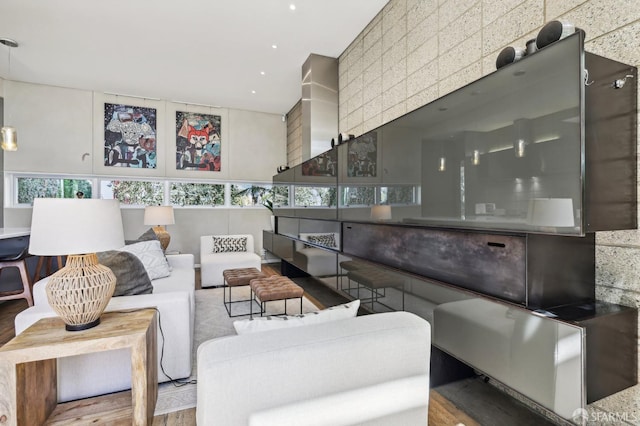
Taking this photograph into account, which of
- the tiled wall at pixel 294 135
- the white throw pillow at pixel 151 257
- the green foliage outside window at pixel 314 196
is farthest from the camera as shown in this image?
the tiled wall at pixel 294 135

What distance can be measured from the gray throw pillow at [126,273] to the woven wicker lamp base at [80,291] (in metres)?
0.46

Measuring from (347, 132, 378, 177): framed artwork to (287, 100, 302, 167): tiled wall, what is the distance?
313 cm

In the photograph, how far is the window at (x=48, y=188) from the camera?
5016mm

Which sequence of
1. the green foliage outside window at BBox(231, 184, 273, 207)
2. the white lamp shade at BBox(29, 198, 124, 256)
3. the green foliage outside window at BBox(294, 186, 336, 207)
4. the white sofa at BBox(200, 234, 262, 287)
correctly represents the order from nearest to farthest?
the white lamp shade at BBox(29, 198, 124, 256) → the green foliage outside window at BBox(294, 186, 336, 207) → the white sofa at BBox(200, 234, 262, 287) → the green foliage outside window at BBox(231, 184, 273, 207)

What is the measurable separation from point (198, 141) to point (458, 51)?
17.0ft

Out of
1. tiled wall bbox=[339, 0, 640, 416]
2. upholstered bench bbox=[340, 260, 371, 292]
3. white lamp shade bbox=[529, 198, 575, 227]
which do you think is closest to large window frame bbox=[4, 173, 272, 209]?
tiled wall bbox=[339, 0, 640, 416]

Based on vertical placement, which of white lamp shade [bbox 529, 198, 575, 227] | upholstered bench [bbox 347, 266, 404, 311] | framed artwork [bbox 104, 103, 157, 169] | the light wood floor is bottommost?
the light wood floor

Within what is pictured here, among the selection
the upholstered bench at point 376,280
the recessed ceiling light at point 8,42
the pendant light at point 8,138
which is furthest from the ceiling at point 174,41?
the upholstered bench at point 376,280

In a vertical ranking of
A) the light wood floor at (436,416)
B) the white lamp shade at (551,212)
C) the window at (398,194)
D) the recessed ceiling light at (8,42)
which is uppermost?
the recessed ceiling light at (8,42)

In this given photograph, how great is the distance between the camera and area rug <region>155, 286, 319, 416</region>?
1.83 metres

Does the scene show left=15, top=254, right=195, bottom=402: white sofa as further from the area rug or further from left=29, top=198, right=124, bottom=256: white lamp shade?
left=29, top=198, right=124, bottom=256: white lamp shade

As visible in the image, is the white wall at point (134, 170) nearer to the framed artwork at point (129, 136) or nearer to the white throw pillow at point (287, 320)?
the framed artwork at point (129, 136)

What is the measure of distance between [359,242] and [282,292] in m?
0.86

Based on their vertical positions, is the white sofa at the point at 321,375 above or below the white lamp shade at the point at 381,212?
below
